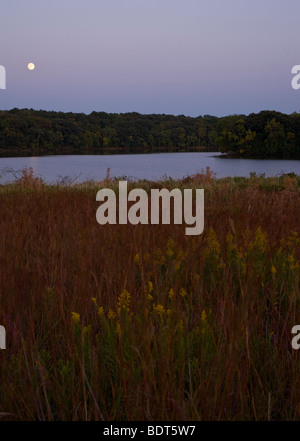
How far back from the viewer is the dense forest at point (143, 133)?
69625mm

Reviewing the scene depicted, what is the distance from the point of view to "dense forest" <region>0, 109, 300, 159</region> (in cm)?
6962

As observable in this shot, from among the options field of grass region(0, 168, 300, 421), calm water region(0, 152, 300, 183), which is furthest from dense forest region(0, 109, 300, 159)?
field of grass region(0, 168, 300, 421)

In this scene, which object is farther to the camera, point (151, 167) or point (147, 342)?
point (151, 167)

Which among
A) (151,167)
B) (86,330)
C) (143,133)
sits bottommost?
(86,330)

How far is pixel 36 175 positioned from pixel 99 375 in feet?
37.3

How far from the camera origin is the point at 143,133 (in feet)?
331

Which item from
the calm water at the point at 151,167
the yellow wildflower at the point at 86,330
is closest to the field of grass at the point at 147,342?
the yellow wildflower at the point at 86,330

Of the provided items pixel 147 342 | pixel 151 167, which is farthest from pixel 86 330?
pixel 151 167

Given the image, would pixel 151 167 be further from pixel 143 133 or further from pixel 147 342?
pixel 147 342

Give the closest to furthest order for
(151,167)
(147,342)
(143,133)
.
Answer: (147,342) → (151,167) → (143,133)

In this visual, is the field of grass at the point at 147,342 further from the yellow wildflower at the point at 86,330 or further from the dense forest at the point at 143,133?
the dense forest at the point at 143,133

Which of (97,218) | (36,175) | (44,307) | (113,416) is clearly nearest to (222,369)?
(113,416)
